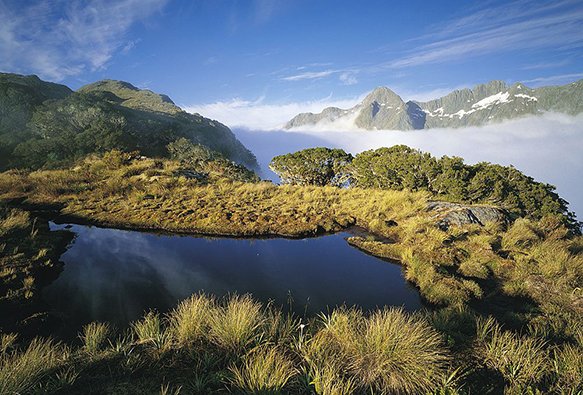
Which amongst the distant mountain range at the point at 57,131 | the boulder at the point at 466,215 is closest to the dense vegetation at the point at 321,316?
the boulder at the point at 466,215

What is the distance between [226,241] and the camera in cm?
1513

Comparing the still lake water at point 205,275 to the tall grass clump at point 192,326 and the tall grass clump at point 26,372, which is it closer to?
the tall grass clump at point 192,326

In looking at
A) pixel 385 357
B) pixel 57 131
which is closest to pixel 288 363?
pixel 385 357

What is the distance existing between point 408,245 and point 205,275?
1010 cm

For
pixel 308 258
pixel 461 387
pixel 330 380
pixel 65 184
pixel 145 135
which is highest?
pixel 145 135

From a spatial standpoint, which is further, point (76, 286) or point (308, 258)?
point (308, 258)

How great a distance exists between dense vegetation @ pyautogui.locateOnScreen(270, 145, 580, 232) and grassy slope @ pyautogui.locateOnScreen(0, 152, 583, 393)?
20.7ft

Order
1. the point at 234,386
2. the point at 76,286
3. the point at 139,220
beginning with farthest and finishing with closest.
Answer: the point at 139,220, the point at 76,286, the point at 234,386

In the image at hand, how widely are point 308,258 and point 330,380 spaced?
29.7 ft

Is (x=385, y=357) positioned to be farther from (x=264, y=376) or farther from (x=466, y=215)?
(x=466, y=215)

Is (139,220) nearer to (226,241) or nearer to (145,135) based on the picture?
(226,241)

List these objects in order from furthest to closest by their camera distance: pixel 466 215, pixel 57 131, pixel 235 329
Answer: pixel 57 131 → pixel 466 215 → pixel 235 329

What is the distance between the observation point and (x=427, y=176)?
2861 cm

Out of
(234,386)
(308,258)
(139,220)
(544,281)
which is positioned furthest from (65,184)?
(544,281)
